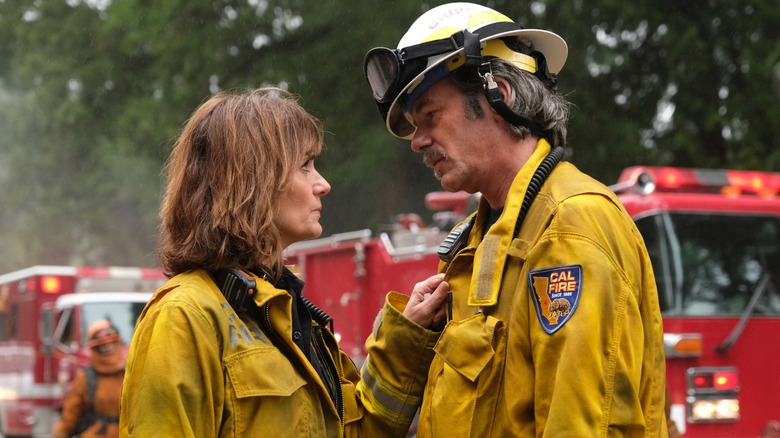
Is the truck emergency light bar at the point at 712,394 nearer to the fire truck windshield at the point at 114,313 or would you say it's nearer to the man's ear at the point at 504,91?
the man's ear at the point at 504,91

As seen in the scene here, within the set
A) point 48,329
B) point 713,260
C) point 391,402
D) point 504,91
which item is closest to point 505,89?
point 504,91

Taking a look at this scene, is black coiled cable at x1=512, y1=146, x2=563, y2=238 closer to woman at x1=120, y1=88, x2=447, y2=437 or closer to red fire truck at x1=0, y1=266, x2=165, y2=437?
woman at x1=120, y1=88, x2=447, y2=437

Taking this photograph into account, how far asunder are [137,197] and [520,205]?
21.9m

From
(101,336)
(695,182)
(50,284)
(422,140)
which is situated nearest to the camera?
(422,140)

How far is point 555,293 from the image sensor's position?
2195mm

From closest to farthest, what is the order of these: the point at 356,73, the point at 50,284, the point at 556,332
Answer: the point at 556,332
the point at 356,73
the point at 50,284

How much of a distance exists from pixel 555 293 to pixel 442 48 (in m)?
0.92

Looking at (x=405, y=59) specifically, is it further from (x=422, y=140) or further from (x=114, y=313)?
(x=114, y=313)

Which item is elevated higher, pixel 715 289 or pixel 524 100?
pixel 524 100

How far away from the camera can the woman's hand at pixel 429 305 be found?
2.69 meters

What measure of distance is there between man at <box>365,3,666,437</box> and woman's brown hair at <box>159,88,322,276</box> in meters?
0.51

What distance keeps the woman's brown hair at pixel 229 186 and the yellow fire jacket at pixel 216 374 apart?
0.08 m

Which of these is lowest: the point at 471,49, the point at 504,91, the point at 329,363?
the point at 329,363

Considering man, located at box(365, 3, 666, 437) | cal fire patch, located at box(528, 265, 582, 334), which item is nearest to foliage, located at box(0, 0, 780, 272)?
man, located at box(365, 3, 666, 437)
